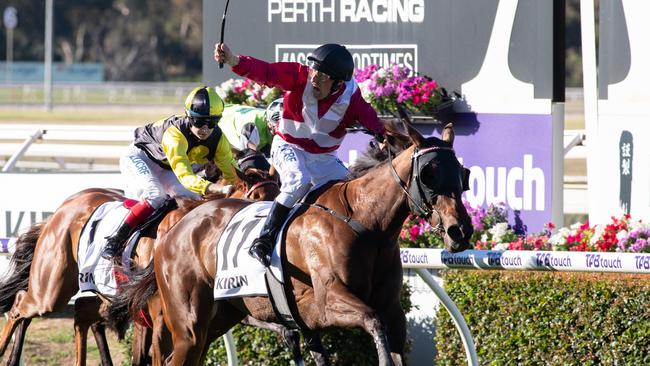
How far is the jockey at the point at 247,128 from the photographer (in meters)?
7.52

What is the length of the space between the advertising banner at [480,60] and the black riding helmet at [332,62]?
3151mm

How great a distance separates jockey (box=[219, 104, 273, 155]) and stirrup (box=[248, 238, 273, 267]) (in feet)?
6.27

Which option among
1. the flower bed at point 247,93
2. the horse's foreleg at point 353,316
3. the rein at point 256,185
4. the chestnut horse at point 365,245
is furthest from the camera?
the flower bed at point 247,93

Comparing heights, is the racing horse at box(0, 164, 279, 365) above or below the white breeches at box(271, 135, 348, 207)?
below

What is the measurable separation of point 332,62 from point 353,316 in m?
1.12

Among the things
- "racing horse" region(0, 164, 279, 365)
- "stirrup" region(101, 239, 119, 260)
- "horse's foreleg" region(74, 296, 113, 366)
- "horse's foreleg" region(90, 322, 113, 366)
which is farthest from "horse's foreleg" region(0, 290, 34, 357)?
"stirrup" region(101, 239, 119, 260)

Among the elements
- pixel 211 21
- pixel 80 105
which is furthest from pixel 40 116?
pixel 211 21

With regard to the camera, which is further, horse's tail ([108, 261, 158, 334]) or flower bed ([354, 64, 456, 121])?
flower bed ([354, 64, 456, 121])

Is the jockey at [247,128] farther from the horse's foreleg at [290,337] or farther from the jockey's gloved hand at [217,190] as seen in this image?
the horse's foreleg at [290,337]

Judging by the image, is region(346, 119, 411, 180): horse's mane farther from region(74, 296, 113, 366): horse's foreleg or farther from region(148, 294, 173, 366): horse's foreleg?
region(74, 296, 113, 366): horse's foreleg

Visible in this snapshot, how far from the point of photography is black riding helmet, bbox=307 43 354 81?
16.4 ft

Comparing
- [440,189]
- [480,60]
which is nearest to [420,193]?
[440,189]

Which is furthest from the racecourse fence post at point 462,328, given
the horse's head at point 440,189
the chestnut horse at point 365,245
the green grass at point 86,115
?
the green grass at point 86,115

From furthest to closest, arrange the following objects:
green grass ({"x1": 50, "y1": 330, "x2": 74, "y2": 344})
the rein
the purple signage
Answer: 1. green grass ({"x1": 50, "y1": 330, "x2": 74, "y2": 344})
2. the purple signage
3. the rein
